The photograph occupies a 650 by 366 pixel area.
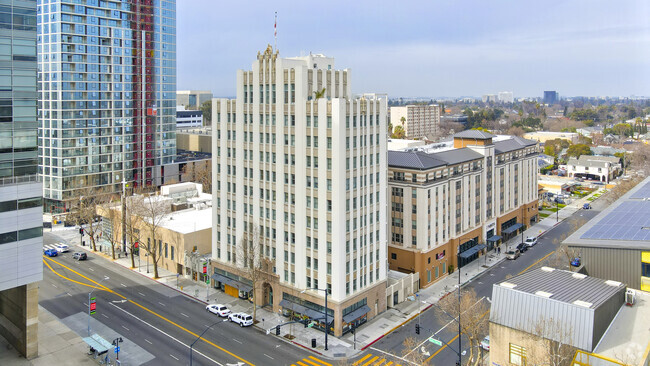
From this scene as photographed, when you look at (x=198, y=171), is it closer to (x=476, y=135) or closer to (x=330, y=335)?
(x=476, y=135)

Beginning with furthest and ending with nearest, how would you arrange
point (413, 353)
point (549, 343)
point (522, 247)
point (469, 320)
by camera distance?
1. point (522, 247)
2. point (413, 353)
3. point (469, 320)
4. point (549, 343)

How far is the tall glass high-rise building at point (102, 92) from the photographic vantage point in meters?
117

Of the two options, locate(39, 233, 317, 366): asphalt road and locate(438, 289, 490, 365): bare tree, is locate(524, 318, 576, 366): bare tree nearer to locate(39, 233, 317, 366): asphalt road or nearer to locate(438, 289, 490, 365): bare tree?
locate(438, 289, 490, 365): bare tree

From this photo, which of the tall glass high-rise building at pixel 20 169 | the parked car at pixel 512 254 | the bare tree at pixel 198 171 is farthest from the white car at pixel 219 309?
the bare tree at pixel 198 171

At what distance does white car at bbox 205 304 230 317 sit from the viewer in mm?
65062

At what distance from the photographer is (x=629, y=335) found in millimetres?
39438

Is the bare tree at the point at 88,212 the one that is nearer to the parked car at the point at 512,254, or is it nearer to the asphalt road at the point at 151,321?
the asphalt road at the point at 151,321

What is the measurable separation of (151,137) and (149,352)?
87.4 meters

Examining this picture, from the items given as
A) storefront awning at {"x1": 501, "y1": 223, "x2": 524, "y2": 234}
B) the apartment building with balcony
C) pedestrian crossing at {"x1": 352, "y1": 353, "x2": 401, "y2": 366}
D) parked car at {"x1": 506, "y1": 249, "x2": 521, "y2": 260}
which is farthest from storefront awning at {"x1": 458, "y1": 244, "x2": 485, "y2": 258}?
pedestrian crossing at {"x1": 352, "y1": 353, "x2": 401, "y2": 366}

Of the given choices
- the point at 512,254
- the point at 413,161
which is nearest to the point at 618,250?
the point at 413,161

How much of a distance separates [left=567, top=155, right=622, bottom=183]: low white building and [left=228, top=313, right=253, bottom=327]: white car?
489 feet

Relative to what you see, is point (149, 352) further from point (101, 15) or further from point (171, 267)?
point (101, 15)

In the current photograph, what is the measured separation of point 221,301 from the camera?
229 ft

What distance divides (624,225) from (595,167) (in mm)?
127424
